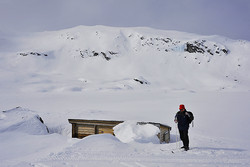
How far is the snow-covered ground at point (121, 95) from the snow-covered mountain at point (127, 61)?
0.32 meters

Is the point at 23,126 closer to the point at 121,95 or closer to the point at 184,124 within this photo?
the point at 184,124

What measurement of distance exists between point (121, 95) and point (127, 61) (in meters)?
38.4

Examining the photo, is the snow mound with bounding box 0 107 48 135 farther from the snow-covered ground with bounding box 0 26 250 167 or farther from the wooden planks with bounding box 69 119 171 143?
the wooden planks with bounding box 69 119 171 143

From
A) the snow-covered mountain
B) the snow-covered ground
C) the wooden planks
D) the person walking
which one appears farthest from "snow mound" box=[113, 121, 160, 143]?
the snow-covered mountain

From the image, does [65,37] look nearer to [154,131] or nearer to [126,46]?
[126,46]

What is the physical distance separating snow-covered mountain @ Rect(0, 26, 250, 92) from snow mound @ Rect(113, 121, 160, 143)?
3270 centimetres

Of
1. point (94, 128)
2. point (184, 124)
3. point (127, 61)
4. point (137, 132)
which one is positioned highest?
point (127, 61)

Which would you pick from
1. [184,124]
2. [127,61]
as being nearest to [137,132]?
[184,124]

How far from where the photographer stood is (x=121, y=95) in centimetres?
3325

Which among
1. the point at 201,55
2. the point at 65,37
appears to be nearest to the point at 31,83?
the point at 65,37

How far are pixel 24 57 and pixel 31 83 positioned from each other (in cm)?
2896

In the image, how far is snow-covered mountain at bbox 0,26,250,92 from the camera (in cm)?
5075

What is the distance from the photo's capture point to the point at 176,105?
76.0 feet

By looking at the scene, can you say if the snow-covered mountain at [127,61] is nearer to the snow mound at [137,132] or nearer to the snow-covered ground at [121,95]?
the snow-covered ground at [121,95]
